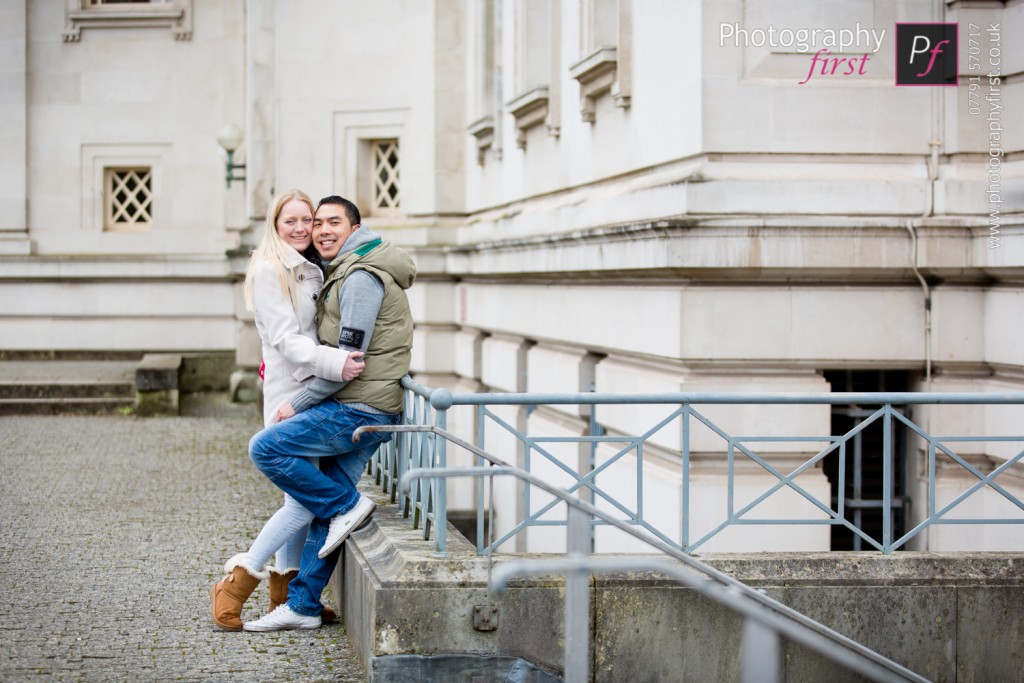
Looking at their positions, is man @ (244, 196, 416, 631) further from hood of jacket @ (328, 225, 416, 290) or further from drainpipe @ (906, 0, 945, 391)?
drainpipe @ (906, 0, 945, 391)

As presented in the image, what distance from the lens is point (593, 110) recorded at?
1090 cm

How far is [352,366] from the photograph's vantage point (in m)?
6.82

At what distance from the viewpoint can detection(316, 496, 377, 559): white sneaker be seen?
7.02 meters

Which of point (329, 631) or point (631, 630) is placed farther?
point (329, 631)

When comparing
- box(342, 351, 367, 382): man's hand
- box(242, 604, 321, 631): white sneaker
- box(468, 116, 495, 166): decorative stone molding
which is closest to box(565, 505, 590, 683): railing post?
box(342, 351, 367, 382): man's hand

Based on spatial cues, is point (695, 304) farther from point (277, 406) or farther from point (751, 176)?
point (277, 406)

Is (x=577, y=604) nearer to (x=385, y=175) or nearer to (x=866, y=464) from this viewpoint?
(x=866, y=464)

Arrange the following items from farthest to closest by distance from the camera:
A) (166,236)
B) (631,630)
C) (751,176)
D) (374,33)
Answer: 1. (166,236)
2. (374,33)
3. (751,176)
4. (631,630)

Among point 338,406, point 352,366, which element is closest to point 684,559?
point 352,366

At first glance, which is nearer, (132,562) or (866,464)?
(132,562)

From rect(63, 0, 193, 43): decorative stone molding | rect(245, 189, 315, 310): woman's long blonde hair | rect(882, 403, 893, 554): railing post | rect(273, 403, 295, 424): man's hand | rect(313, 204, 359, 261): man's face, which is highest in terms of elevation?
rect(63, 0, 193, 43): decorative stone molding

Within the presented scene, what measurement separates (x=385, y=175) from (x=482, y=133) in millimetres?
2613

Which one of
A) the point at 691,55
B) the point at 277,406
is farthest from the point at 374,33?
the point at 277,406

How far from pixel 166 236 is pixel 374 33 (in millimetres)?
7355
